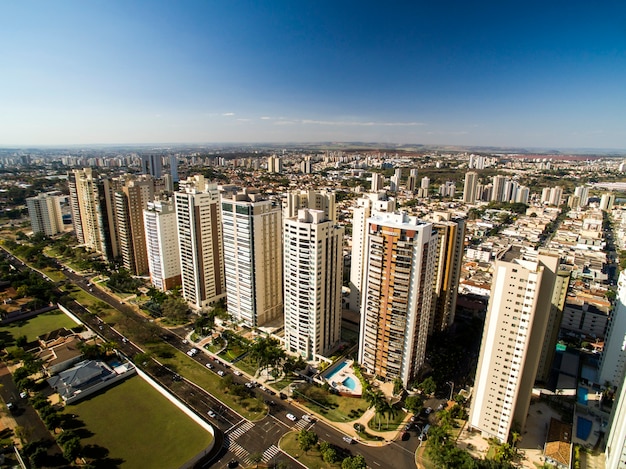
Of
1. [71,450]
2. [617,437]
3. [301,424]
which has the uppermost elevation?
[617,437]

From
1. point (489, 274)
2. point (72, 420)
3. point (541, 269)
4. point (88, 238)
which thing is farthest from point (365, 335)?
point (88, 238)

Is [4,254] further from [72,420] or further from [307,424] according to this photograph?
[307,424]

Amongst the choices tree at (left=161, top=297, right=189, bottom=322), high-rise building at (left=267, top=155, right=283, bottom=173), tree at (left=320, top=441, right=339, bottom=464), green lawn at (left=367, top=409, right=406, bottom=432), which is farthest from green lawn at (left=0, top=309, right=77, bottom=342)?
high-rise building at (left=267, top=155, right=283, bottom=173)

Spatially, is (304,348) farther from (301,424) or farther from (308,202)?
(308,202)

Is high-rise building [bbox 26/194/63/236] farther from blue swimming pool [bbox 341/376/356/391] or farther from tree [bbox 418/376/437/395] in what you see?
tree [bbox 418/376/437/395]

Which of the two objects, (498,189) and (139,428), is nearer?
(139,428)

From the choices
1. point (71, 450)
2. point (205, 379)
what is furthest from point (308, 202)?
point (71, 450)

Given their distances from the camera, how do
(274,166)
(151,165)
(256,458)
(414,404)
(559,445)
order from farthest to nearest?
(274,166) → (151,165) → (414,404) → (559,445) → (256,458)
